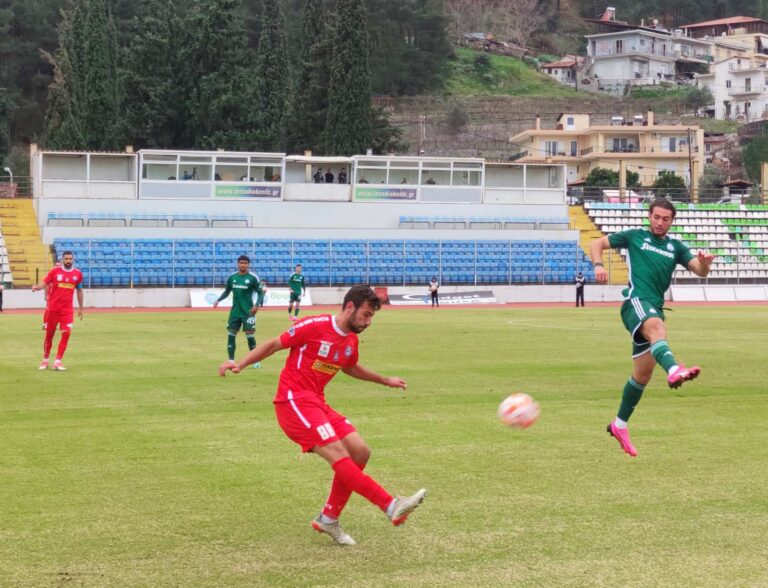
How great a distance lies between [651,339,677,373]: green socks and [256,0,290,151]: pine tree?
7450 centimetres

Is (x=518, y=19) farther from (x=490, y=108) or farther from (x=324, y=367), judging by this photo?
(x=324, y=367)

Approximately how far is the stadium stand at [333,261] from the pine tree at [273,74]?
1168 inches

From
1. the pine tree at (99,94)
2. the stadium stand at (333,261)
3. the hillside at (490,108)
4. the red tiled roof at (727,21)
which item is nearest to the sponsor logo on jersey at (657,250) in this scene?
the stadium stand at (333,261)

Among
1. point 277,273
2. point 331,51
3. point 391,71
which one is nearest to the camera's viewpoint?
point 277,273

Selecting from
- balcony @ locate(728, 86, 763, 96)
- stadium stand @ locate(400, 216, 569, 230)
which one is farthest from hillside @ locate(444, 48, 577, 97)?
stadium stand @ locate(400, 216, 569, 230)

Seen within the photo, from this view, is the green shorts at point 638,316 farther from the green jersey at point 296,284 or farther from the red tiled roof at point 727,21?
the red tiled roof at point 727,21

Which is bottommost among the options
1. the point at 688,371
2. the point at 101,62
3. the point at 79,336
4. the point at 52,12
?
the point at 79,336

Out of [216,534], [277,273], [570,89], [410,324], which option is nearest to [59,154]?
[277,273]

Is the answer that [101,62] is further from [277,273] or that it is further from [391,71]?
[391,71]

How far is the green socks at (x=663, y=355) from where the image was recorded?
1023 centimetres

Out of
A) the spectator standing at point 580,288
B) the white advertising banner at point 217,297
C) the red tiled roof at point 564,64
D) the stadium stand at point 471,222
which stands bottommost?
the white advertising banner at point 217,297

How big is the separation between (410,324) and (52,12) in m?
76.6

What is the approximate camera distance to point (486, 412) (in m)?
14.7

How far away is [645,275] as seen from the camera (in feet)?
36.9
